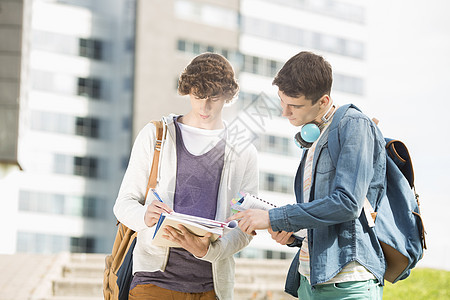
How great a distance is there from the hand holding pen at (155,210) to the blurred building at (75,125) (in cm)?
4182

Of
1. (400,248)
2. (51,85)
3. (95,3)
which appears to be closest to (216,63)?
(400,248)

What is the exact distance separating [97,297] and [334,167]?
584 centimetres

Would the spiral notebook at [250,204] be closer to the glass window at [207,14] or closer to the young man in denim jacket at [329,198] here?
the young man in denim jacket at [329,198]

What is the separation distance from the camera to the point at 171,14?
146 ft

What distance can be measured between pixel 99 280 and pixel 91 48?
4124 cm

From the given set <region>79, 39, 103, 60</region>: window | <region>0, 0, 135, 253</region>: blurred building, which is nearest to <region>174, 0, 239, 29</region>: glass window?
<region>0, 0, 135, 253</region>: blurred building

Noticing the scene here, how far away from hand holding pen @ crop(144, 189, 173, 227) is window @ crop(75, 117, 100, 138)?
44382mm

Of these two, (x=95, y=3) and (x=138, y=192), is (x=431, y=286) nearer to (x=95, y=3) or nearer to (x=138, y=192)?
(x=138, y=192)

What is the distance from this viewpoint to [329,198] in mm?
2752

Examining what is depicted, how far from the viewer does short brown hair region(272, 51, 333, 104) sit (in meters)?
3.04

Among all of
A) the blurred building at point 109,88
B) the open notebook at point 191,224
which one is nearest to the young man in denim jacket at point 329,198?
the open notebook at point 191,224

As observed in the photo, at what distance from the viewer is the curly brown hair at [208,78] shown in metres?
3.53

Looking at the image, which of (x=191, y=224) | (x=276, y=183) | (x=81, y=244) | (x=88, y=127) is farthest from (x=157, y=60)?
(x=191, y=224)

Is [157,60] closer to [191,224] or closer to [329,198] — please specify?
[191,224]
